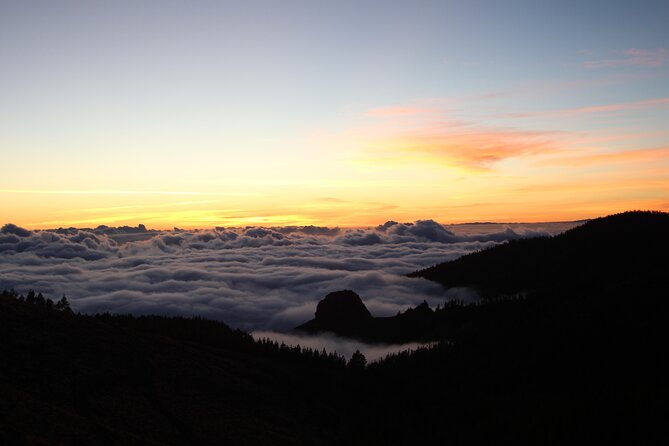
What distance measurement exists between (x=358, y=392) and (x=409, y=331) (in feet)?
427

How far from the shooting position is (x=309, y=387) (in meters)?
56.9

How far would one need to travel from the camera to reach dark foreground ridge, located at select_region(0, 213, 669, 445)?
120ft

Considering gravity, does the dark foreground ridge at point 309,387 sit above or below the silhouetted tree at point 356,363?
above

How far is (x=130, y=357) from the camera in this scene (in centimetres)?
4806

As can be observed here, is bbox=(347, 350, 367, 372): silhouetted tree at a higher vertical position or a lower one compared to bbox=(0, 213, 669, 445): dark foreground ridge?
lower

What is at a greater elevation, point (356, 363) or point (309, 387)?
point (309, 387)

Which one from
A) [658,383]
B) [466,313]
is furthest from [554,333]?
[466,313]

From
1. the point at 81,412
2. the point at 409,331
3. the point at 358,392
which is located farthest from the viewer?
the point at 409,331

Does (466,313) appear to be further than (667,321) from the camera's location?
Yes

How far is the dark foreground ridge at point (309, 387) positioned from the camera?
3656 centimetres

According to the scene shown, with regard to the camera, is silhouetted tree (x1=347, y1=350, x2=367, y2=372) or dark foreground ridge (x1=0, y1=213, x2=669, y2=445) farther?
silhouetted tree (x1=347, y1=350, x2=367, y2=372)

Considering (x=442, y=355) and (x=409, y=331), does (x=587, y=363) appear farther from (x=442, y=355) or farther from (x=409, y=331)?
(x=409, y=331)

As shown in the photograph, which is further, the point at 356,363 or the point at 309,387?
the point at 356,363

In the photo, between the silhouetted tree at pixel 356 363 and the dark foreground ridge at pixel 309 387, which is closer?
the dark foreground ridge at pixel 309 387
